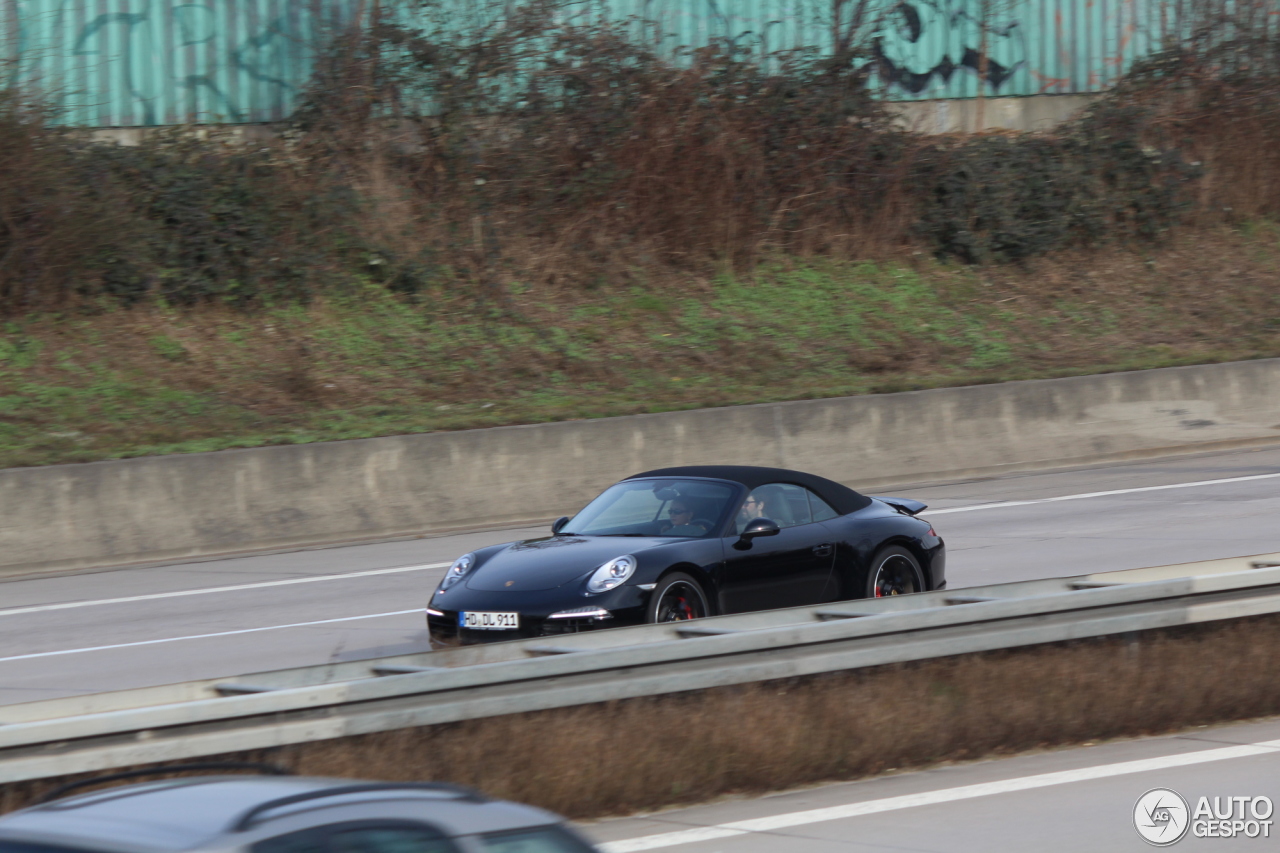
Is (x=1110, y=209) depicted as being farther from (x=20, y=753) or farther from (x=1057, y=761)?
(x=20, y=753)

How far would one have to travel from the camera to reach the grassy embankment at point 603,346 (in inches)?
733

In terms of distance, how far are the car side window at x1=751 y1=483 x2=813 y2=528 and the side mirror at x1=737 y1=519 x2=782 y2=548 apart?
0.30 meters

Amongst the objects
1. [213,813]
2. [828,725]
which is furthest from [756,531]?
[213,813]

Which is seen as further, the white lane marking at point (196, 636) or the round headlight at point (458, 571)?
the white lane marking at point (196, 636)

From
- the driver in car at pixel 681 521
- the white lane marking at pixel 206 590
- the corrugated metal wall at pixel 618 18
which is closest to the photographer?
the driver in car at pixel 681 521

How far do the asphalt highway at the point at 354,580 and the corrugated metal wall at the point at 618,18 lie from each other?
1064 centimetres

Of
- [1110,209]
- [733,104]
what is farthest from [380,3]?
[1110,209]

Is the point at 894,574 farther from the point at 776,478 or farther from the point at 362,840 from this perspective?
the point at 362,840

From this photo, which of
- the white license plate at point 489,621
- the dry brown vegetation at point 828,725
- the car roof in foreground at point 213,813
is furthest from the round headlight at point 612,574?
the car roof in foreground at point 213,813

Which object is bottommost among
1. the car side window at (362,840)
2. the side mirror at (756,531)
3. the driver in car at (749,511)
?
the side mirror at (756,531)

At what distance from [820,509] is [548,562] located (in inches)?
86.1

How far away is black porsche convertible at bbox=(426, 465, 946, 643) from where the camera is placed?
30.5 feet

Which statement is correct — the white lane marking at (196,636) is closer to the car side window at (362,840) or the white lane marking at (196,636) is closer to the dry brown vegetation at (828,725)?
the dry brown vegetation at (828,725)

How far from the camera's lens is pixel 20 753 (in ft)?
17.4
